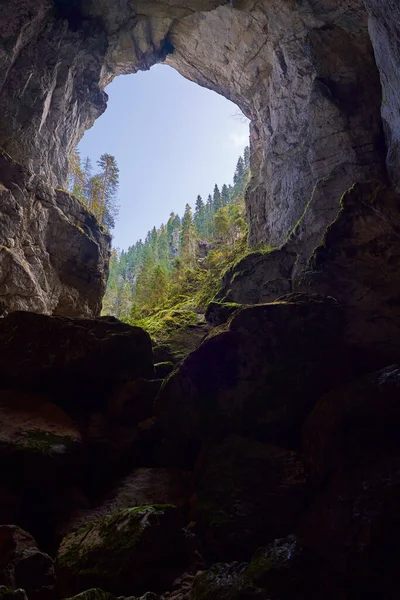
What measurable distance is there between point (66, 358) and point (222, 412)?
4.63 m

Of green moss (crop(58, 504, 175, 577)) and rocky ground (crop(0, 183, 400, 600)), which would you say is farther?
green moss (crop(58, 504, 175, 577))

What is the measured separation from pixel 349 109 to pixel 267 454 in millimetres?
20432

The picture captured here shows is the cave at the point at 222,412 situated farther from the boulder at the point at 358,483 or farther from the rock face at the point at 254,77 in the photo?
the rock face at the point at 254,77

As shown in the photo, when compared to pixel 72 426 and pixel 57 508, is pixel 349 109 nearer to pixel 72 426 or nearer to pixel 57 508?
pixel 72 426

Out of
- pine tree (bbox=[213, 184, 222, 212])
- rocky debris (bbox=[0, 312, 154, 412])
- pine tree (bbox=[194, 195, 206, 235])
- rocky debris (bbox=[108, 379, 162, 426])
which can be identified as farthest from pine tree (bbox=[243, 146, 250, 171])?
rocky debris (bbox=[108, 379, 162, 426])

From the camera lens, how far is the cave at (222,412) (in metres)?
5.80

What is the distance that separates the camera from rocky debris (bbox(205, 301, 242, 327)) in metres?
17.4

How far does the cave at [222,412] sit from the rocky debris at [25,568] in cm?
2

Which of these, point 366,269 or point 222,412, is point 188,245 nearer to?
point 366,269

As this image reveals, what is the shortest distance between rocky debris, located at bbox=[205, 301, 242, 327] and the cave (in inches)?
3.9

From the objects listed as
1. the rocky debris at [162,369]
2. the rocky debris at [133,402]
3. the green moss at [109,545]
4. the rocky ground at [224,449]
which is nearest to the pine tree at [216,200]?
the rocky debris at [162,369]

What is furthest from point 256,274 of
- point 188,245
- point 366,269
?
point 188,245

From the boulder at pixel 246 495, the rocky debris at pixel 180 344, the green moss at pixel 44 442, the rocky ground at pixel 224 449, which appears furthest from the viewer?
the rocky debris at pixel 180 344

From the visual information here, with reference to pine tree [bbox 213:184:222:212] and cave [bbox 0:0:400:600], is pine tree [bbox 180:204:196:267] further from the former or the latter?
cave [bbox 0:0:400:600]
